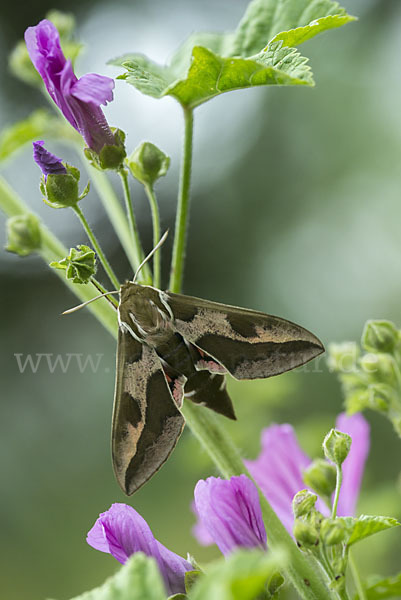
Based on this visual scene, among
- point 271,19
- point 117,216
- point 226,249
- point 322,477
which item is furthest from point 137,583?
point 226,249

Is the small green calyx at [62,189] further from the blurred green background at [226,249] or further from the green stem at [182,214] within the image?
the blurred green background at [226,249]

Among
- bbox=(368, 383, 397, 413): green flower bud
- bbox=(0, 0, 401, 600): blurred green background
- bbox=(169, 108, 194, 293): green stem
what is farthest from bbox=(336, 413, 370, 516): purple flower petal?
bbox=(0, 0, 401, 600): blurred green background

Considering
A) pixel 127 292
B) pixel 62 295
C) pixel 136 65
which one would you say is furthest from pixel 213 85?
pixel 62 295

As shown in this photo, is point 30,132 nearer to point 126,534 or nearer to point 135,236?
point 135,236

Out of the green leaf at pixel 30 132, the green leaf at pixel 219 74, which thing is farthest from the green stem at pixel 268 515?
the green leaf at pixel 30 132

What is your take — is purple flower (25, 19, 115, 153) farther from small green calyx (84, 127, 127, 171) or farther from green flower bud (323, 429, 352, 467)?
green flower bud (323, 429, 352, 467)
